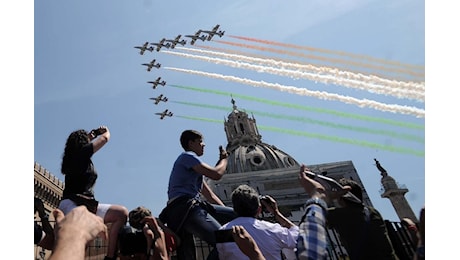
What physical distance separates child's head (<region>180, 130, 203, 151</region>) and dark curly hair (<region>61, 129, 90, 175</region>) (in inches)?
49.9

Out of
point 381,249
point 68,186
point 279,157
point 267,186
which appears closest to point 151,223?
point 68,186

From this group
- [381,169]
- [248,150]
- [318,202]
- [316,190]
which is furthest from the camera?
[248,150]

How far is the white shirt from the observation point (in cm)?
371

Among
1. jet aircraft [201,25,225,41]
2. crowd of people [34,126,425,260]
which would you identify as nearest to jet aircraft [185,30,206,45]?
jet aircraft [201,25,225,41]

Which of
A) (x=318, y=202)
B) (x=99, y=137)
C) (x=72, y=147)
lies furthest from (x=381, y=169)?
(x=318, y=202)

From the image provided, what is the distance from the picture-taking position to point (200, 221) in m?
4.34

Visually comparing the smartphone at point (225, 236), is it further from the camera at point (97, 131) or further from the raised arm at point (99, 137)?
the camera at point (97, 131)

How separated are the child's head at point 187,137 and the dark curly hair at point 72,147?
127 centimetres

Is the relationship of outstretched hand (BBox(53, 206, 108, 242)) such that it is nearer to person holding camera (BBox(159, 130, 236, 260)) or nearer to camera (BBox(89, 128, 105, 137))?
person holding camera (BBox(159, 130, 236, 260))

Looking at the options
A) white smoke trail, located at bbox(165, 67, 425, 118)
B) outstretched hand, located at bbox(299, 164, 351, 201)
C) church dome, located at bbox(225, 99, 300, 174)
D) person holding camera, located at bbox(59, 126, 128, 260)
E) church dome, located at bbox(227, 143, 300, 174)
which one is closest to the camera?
outstretched hand, located at bbox(299, 164, 351, 201)

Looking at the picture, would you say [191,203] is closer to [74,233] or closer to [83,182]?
[83,182]

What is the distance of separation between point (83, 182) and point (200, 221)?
4.99 ft
